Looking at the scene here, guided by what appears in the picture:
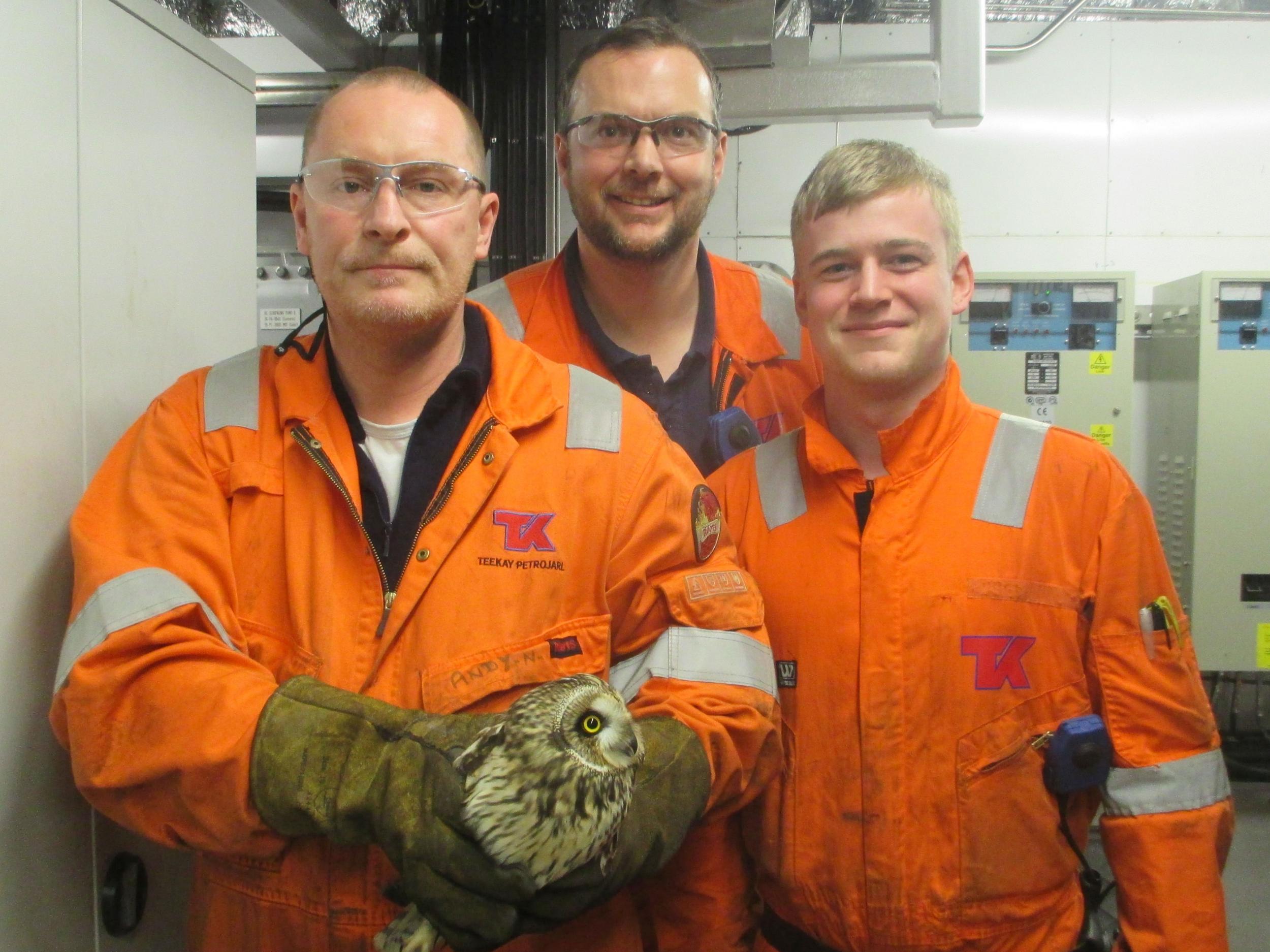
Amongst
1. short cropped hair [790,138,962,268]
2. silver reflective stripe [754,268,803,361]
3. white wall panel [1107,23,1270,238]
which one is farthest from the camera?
white wall panel [1107,23,1270,238]

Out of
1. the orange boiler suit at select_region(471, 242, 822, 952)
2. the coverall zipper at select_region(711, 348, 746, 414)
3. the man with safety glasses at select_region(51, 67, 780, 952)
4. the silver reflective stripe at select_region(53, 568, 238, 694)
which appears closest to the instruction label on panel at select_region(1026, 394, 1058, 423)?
the orange boiler suit at select_region(471, 242, 822, 952)

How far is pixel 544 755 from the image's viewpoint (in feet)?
2.88

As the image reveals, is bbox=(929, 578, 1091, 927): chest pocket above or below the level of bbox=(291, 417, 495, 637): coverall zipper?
below

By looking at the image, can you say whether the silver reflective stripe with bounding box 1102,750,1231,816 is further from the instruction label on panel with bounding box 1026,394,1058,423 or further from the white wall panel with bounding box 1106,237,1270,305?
the white wall panel with bounding box 1106,237,1270,305

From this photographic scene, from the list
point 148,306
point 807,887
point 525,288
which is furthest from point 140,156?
point 807,887

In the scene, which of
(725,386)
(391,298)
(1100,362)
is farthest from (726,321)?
(1100,362)

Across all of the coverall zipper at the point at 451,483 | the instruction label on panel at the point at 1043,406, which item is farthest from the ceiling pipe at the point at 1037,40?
the coverall zipper at the point at 451,483

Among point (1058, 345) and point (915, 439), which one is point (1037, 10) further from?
point (915, 439)

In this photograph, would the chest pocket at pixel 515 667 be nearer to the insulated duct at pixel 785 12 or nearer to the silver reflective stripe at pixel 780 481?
the silver reflective stripe at pixel 780 481

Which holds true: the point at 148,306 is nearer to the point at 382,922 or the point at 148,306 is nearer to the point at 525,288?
the point at 525,288

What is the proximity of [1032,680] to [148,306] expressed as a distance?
1.48 m

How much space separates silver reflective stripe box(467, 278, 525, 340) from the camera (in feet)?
5.88

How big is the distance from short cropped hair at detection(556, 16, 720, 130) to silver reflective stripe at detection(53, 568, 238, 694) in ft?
3.82

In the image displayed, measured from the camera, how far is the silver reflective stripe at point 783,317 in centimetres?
185
